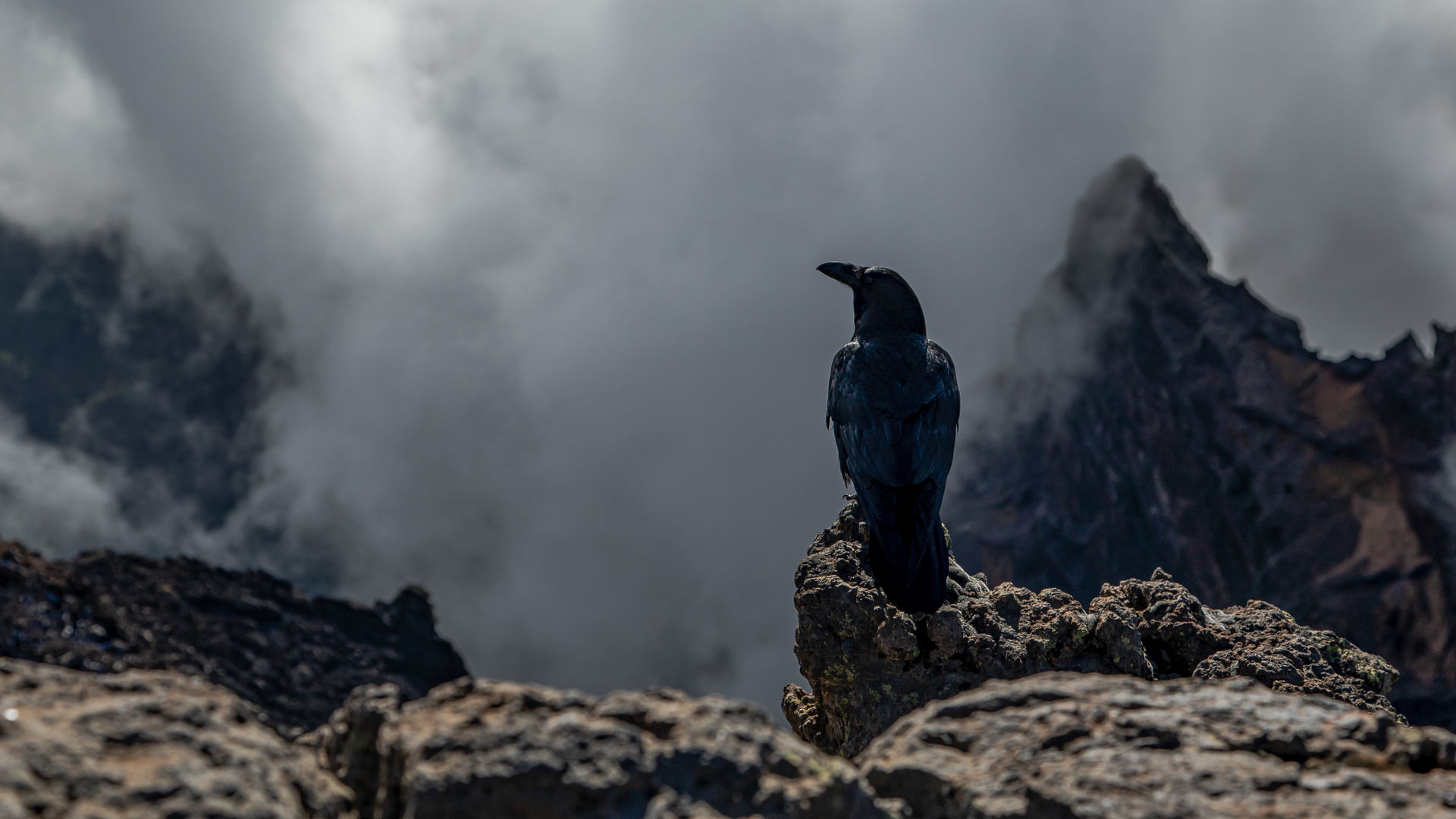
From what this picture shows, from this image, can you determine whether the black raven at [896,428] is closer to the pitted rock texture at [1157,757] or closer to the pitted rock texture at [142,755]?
the pitted rock texture at [1157,757]

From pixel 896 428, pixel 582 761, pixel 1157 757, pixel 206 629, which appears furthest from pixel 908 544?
pixel 206 629

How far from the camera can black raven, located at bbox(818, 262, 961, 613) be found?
670cm

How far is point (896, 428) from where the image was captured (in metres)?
7.83

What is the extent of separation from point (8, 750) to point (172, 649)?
9.07 ft

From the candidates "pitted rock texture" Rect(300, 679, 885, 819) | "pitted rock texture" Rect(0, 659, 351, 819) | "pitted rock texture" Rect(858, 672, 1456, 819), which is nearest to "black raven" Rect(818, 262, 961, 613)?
"pitted rock texture" Rect(858, 672, 1456, 819)

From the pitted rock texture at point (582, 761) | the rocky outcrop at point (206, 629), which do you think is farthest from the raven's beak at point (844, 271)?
the pitted rock texture at point (582, 761)

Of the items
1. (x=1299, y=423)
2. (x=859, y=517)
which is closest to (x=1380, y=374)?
(x=1299, y=423)

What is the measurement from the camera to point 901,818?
10.0ft

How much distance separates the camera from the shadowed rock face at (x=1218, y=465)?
66.1m

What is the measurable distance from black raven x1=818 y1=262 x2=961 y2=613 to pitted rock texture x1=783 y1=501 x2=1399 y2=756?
0.91 ft

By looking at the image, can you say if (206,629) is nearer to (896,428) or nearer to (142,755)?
(142,755)

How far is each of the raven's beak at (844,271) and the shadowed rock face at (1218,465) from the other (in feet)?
218

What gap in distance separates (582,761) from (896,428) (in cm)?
553

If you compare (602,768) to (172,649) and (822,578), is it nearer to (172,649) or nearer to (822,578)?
(172,649)
